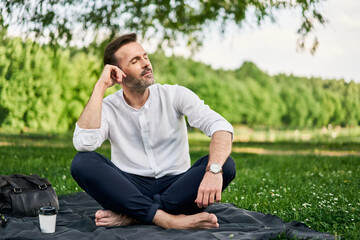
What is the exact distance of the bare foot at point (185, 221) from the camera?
346 centimetres

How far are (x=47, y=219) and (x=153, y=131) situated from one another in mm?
1121

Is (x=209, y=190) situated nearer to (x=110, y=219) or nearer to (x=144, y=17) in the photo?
(x=110, y=219)

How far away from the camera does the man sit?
3469mm

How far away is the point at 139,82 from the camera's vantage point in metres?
3.79

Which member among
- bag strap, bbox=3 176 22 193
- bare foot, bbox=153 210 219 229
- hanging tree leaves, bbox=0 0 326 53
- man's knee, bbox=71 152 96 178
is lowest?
bare foot, bbox=153 210 219 229

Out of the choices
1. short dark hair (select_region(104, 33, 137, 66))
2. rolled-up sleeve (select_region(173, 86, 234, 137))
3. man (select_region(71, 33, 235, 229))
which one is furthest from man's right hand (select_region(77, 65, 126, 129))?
rolled-up sleeve (select_region(173, 86, 234, 137))

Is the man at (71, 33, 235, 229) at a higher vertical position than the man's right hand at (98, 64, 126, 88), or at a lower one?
lower

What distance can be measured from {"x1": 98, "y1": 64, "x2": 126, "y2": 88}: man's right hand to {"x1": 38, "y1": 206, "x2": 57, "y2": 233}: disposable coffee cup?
114 cm

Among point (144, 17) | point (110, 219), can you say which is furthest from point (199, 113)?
point (144, 17)

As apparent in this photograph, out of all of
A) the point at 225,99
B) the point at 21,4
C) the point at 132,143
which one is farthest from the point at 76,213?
the point at 225,99

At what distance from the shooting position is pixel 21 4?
34.1 feet

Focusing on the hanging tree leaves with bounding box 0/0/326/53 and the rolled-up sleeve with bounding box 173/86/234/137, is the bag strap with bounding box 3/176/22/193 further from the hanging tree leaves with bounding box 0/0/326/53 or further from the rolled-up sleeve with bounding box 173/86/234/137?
the hanging tree leaves with bounding box 0/0/326/53

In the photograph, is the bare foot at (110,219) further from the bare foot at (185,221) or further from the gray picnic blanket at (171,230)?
the bare foot at (185,221)

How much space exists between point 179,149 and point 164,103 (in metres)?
0.43
